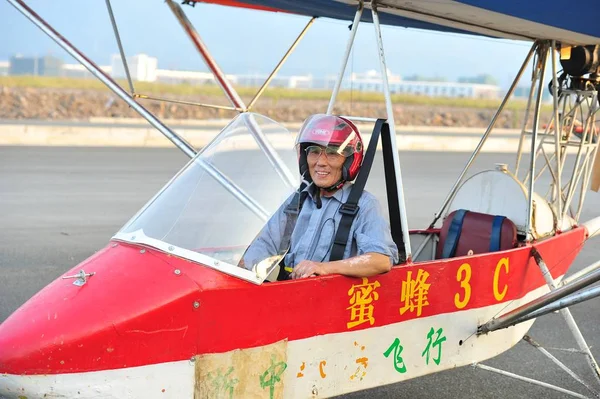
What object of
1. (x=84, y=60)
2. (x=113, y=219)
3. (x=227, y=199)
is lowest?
(x=113, y=219)

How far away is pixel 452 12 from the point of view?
4836 mm

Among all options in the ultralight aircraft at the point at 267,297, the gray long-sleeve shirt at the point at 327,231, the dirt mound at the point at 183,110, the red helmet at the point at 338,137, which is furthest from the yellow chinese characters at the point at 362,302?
the dirt mound at the point at 183,110

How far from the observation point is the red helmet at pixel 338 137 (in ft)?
13.4

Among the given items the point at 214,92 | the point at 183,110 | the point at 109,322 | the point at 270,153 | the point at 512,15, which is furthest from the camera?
the point at 214,92

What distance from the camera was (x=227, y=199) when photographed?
3906mm

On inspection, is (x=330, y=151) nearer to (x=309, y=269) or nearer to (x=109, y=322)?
(x=309, y=269)

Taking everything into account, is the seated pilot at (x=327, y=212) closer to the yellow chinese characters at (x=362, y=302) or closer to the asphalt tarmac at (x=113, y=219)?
the yellow chinese characters at (x=362, y=302)

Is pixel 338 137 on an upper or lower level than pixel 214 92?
upper

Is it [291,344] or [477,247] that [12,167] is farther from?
[291,344]

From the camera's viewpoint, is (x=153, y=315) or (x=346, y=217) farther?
(x=346, y=217)

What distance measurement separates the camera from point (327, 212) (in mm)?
4227

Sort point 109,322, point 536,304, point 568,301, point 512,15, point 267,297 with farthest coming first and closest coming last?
point 512,15
point 536,304
point 568,301
point 267,297
point 109,322

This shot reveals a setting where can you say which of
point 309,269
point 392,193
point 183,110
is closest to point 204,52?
point 392,193

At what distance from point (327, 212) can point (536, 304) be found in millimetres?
1345
